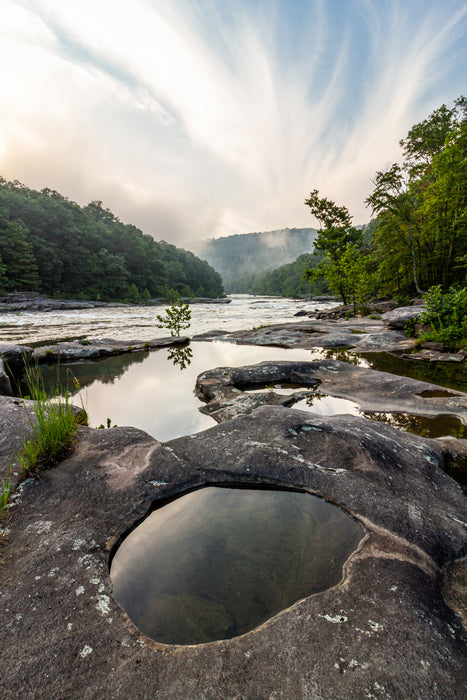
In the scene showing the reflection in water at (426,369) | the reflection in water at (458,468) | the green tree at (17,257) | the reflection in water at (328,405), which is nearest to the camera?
the reflection in water at (458,468)

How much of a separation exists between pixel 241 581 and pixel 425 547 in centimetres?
160

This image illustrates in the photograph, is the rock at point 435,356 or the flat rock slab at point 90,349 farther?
the flat rock slab at point 90,349

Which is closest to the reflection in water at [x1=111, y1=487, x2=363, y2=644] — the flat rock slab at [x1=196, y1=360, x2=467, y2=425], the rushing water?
the flat rock slab at [x1=196, y1=360, x2=467, y2=425]

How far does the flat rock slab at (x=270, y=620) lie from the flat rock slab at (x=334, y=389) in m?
2.12

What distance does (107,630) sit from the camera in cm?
178

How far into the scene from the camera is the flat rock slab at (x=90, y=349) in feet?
36.1

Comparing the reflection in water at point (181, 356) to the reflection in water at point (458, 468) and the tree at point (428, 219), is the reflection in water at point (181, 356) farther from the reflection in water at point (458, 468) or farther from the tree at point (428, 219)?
the tree at point (428, 219)

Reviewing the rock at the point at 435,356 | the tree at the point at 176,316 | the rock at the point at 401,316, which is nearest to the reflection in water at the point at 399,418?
the rock at the point at 435,356

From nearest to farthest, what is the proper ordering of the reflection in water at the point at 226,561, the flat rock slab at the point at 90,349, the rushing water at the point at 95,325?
the reflection in water at the point at 226,561
the flat rock slab at the point at 90,349
the rushing water at the point at 95,325

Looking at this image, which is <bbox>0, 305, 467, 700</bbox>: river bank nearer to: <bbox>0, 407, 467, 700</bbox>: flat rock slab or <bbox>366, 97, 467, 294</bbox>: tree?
<bbox>0, 407, 467, 700</bbox>: flat rock slab

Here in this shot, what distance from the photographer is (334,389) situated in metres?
7.01

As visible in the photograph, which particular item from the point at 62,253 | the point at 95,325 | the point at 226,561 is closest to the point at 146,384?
the point at 226,561

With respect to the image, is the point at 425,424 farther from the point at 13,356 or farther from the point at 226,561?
the point at 13,356

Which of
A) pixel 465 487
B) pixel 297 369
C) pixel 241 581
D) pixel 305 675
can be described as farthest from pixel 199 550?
pixel 297 369
